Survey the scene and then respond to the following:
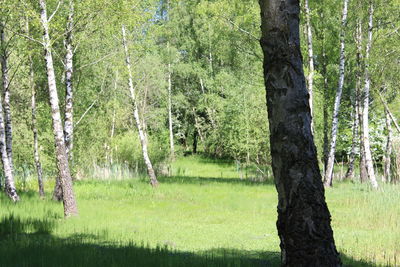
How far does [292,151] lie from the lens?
15.5 ft

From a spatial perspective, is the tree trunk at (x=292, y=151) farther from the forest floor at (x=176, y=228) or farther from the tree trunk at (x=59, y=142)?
the tree trunk at (x=59, y=142)

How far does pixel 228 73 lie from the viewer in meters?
47.6

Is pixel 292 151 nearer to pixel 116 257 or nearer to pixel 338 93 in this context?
pixel 116 257

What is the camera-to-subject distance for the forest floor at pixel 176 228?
6703 millimetres

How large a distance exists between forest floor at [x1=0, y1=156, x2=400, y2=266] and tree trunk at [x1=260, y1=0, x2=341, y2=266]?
1603 millimetres

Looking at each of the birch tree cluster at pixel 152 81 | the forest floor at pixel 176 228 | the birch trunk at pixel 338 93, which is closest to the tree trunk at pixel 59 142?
the birch tree cluster at pixel 152 81

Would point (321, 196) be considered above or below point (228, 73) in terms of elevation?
below

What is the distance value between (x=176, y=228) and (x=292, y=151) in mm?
7456

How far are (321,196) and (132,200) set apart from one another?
14.4 m

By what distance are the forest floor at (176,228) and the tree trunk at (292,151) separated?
5.26 feet

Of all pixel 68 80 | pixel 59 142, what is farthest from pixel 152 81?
pixel 59 142

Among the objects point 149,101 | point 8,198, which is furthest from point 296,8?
point 149,101

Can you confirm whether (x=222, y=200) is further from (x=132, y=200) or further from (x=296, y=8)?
(x=296, y=8)

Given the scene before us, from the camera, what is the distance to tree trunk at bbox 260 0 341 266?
15.0 ft
